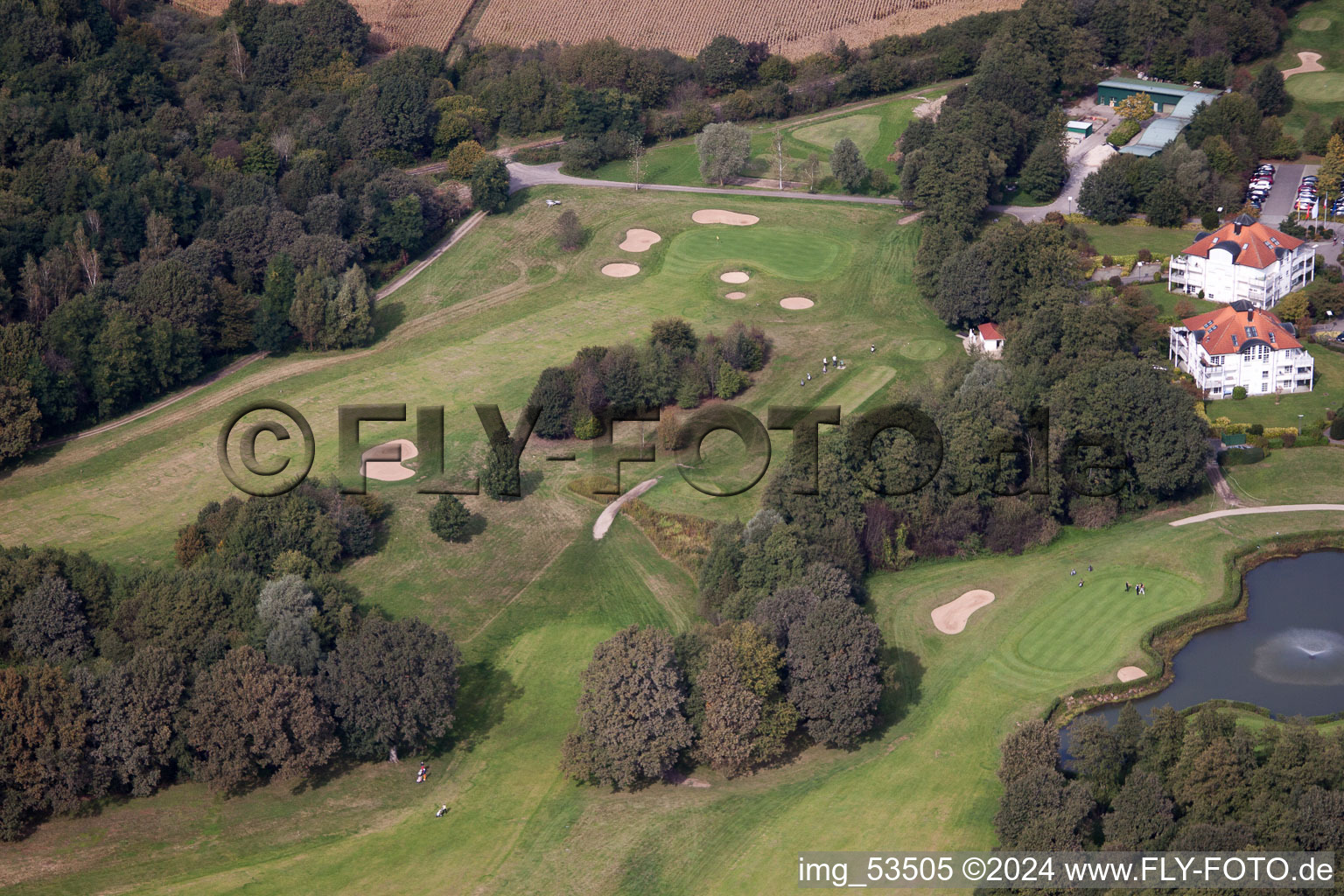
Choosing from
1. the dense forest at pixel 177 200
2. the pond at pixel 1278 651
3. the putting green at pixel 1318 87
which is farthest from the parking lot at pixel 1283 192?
the dense forest at pixel 177 200

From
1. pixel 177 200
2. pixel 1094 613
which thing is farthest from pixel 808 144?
pixel 1094 613

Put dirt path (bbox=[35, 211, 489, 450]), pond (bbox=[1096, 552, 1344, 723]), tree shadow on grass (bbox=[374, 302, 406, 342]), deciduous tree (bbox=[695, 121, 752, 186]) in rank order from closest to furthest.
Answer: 1. pond (bbox=[1096, 552, 1344, 723])
2. dirt path (bbox=[35, 211, 489, 450])
3. tree shadow on grass (bbox=[374, 302, 406, 342])
4. deciduous tree (bbox=[695, 121, 752, 186])

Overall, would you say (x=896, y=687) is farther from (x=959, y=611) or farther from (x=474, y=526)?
(x=474, y=526)

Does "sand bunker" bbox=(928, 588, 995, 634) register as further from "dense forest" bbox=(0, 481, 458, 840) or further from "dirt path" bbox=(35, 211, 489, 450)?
"dirt path" bbox=(35, 211, 489, 450)

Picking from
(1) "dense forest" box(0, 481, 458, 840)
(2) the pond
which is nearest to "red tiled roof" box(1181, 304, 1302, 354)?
(2) the pond

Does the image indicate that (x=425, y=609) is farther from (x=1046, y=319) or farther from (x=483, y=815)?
(x=1046, y=319)

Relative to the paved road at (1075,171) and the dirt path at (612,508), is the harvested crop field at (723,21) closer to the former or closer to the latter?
the paved road at (1075,171)
